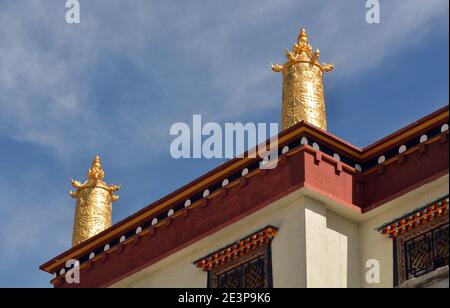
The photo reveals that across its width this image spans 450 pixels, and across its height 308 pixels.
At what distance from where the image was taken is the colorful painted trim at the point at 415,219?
647 inches

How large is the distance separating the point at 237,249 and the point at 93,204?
12.2ft

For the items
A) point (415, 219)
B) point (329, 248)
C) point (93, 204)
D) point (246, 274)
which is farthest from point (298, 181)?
point (93, 204)

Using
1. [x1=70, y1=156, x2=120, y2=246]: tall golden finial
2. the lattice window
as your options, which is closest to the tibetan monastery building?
the lattice window

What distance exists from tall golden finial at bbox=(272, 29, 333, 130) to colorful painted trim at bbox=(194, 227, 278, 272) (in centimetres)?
165

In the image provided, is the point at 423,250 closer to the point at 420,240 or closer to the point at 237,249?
the point at 420,240

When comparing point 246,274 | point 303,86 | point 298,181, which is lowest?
point 246,274

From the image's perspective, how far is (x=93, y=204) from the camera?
67.3 ft

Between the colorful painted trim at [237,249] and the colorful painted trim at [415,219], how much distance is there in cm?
122

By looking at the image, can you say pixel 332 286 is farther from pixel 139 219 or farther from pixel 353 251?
pixel 139 219

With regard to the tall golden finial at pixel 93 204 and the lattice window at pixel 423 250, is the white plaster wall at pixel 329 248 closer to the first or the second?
the lattice window at pixel 423 250

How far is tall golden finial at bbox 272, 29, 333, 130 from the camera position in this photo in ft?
60.0

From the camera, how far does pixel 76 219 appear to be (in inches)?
806

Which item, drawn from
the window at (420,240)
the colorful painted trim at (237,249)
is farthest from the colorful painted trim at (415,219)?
the colorful painted trim at (237,249)
